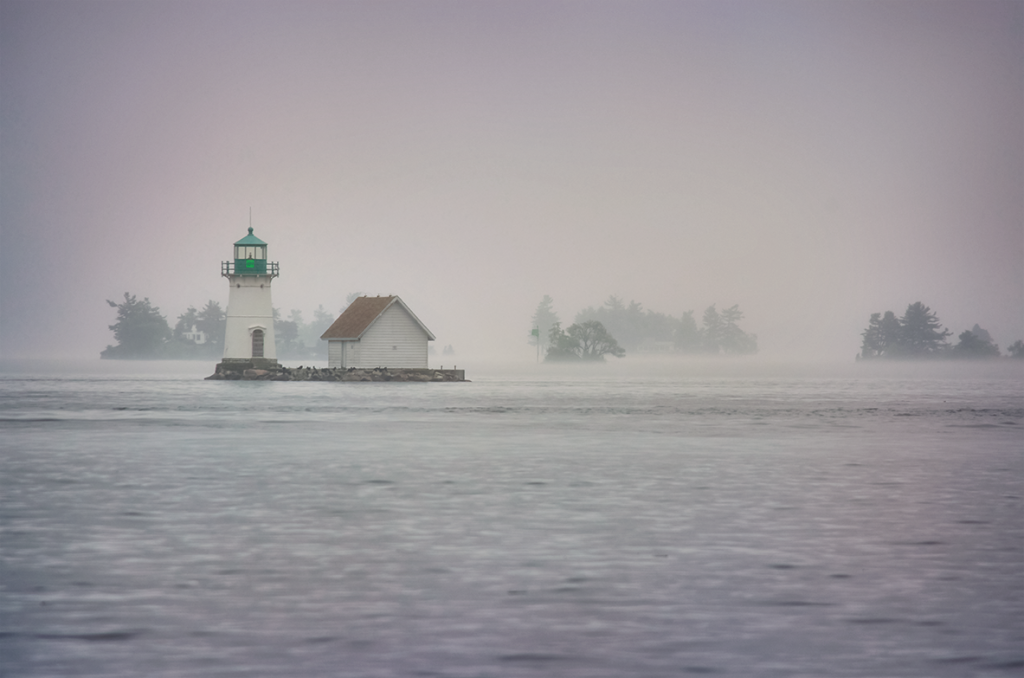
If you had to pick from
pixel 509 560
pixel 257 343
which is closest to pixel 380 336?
pixel 257 343

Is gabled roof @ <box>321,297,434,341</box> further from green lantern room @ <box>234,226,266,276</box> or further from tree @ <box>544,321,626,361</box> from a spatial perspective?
tree @ <box>544,321,626,361</box>

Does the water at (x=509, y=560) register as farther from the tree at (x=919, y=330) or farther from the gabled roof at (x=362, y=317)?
the tree at (x=919, y=330)

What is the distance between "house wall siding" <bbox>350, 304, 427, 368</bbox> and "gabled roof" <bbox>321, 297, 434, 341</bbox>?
46cm

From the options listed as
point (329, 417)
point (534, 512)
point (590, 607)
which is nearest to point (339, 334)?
point (329, 417)

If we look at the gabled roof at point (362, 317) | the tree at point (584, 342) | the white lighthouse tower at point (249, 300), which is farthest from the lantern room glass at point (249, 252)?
the tree at point (584, 342)

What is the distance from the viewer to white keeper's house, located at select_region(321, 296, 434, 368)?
72.9 metres

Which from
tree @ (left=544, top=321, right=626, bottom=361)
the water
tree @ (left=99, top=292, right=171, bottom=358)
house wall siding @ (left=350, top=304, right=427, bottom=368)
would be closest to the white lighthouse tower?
house wall siding @ (left=350, top=304, right=427, bottom=368)

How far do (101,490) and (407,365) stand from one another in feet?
194

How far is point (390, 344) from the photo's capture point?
74250 mm

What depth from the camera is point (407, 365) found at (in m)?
75.4

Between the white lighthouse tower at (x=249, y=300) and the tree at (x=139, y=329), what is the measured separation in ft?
402

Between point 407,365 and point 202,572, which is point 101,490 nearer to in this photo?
point 202,572

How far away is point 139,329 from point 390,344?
131944 mm

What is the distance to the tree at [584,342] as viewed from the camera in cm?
16038
